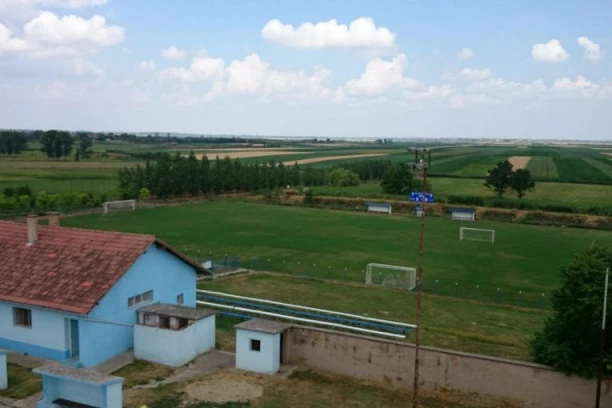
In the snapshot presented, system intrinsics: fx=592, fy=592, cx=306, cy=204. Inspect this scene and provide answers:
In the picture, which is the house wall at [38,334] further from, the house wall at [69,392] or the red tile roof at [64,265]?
the house wall at [69,392]

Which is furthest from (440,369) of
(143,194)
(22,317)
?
→ (143,194)

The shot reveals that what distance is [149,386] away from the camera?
17672mm

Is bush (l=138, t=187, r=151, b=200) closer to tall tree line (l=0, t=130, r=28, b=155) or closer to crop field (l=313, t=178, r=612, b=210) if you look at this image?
crop field (l=313, t=178, r=612, b=210)

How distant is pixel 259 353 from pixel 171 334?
2.97 m

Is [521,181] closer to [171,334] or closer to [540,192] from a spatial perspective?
[540,192]

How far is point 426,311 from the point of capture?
27234mm

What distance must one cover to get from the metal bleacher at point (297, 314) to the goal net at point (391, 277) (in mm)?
7063

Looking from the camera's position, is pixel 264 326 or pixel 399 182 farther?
pixel 399 182

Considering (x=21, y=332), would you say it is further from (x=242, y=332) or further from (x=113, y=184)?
(x=113, y=184)

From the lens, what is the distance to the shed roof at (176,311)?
19797 millimetres

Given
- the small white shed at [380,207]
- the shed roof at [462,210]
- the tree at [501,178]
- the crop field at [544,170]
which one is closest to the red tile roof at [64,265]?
the shed roof at [462,210]

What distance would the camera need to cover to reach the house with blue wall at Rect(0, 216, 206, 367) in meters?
19.1

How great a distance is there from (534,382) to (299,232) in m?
32.7

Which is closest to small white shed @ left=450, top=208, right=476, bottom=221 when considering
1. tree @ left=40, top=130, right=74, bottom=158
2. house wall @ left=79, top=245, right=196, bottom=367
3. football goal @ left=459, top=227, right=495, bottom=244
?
football goal @ left=459, top=227, right=495, bottom=244
